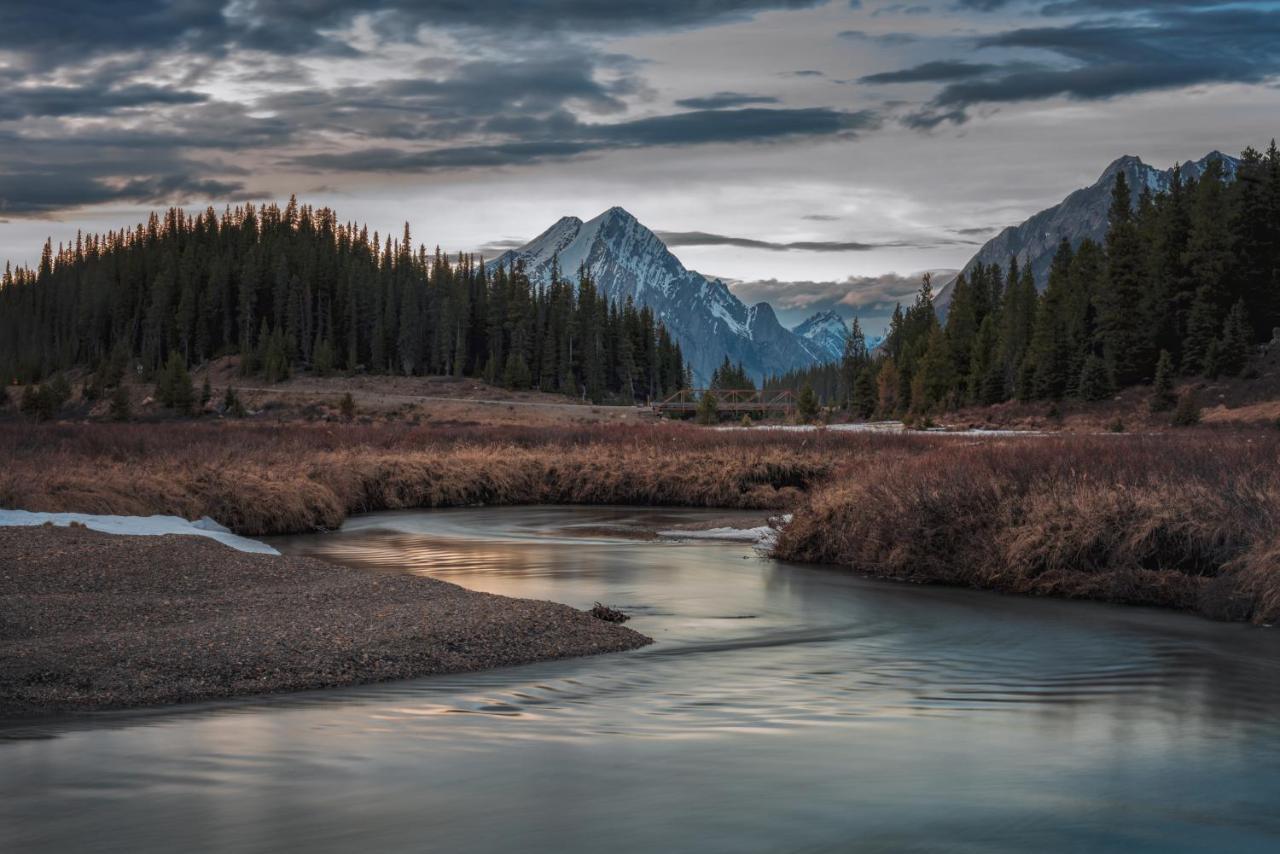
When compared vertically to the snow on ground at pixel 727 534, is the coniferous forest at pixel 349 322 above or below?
above

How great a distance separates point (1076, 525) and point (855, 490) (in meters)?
5.09

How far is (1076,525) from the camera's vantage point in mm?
18422

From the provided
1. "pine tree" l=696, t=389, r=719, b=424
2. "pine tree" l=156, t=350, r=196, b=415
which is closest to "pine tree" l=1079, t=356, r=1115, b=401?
"pine tree" l=696, t=389, r=719, b=424

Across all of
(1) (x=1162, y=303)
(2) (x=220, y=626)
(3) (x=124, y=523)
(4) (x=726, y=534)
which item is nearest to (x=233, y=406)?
(1) (x=1162, y=303)

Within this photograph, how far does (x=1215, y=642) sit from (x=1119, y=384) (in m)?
75.3

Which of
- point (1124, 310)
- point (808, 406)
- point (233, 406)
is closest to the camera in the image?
point (1124, 310)

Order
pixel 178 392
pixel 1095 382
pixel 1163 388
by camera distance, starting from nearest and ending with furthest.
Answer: pixel 1163 388 → pixel 1095 382 → pixel 178 392

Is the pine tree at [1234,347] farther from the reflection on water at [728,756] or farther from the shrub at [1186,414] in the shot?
the reflection on water at [728,756]

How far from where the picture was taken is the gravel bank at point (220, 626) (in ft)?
36.1

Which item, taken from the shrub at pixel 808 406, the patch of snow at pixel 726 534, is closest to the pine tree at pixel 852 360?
the shrub at pixel 808 406

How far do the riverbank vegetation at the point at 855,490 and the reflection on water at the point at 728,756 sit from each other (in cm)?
243

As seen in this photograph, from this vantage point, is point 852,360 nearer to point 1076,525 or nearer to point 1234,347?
point 1234,347

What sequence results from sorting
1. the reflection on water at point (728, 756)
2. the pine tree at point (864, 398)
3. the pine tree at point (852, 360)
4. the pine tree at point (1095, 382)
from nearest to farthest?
the reflection on water at point (728, 756), the pine tree at point (1095, 382), the pine tree at point (864, 398), the pine tree at point (852, 360)

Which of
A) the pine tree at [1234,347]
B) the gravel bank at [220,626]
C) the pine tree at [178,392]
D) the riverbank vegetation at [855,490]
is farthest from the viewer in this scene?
the pine tree at [178,392]
